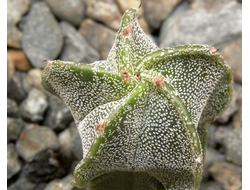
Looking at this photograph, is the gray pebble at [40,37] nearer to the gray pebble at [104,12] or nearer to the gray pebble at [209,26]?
the gray pebble at [104,12]

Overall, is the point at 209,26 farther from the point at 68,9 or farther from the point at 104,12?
the point at 68,9

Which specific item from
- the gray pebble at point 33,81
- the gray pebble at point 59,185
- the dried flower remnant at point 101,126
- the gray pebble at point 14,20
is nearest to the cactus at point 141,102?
the dried flower remnant at point 101,126

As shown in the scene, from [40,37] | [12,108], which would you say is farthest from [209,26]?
[12,108]

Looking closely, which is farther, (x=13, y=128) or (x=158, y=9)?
(x=158, y=9)

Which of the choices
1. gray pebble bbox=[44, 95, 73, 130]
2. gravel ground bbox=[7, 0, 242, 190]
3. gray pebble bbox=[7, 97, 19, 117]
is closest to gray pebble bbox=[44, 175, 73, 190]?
gravel ground bbox=[7, 0, 242, 190]

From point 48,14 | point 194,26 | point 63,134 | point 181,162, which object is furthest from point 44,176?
point 194,26

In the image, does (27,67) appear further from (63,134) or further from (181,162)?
(181,162)
